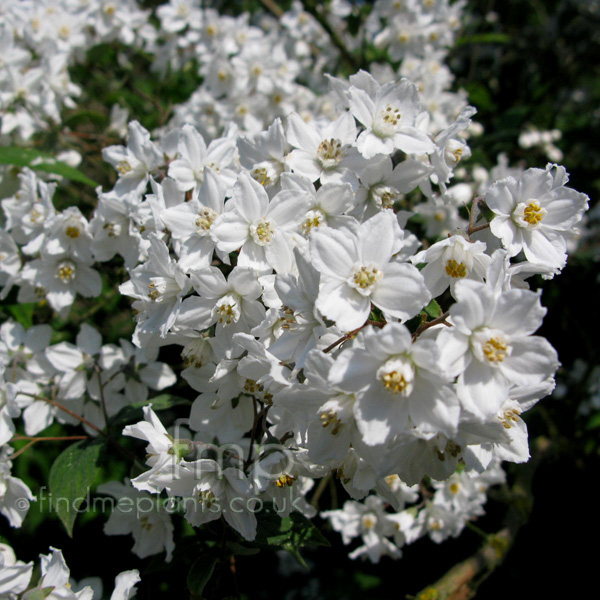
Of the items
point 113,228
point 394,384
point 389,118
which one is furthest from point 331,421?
point 113,228

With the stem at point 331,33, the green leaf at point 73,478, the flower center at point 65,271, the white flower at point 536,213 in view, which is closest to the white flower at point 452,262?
the white flower at point 536,213

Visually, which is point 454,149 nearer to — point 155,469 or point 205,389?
point 205,389

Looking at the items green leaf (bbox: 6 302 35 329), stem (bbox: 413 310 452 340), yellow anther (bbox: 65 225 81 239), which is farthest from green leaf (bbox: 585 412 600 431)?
green leaf (bbox: 6 302 35 329)

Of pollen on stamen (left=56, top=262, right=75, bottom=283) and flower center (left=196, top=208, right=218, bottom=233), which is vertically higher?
flower center (left=196, top=208, right=218, bottom=233)

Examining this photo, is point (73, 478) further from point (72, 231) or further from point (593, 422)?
point (593, 422)

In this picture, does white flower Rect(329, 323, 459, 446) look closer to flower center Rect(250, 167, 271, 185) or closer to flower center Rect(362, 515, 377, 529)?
flower center Rect(250, 167, 271, 185)
